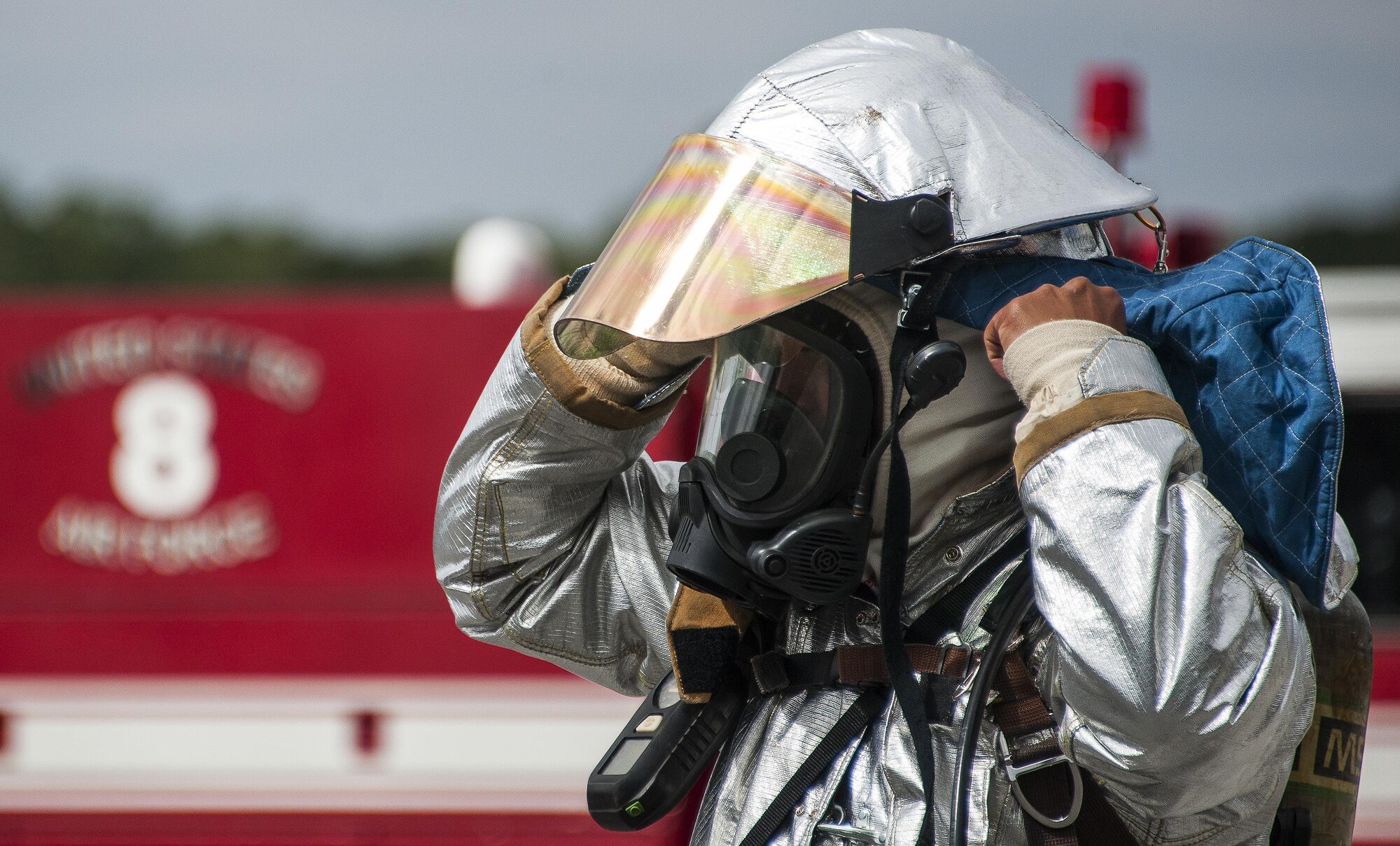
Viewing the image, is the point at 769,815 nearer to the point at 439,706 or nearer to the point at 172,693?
the point at 439,706

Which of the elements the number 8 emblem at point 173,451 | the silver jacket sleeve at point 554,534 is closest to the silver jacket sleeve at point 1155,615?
the silver jacket sleeve at point 554,534

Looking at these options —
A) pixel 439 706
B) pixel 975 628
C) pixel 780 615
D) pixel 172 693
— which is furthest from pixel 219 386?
pixel 975 628

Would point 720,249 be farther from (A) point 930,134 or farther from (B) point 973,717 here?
(B) point 973,717

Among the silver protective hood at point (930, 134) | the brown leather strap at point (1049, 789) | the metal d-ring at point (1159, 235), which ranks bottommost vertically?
the brown leather strap at point (1049, 789)

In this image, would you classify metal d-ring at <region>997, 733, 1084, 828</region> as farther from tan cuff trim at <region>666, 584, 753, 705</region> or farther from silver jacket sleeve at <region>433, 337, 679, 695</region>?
silver jacket sleeve at <region>433, 337, 679, 695</region>

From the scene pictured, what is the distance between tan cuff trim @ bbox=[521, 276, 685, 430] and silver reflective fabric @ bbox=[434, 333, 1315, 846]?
16 mm

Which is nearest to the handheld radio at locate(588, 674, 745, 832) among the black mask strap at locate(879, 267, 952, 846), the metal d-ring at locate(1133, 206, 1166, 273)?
the black mask strap at locate(879, 267, 952, 846)

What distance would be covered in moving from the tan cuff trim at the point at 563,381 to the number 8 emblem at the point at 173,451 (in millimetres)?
2257

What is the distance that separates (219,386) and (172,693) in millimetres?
792

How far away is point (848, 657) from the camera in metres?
1.25

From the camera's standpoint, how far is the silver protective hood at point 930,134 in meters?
1.17

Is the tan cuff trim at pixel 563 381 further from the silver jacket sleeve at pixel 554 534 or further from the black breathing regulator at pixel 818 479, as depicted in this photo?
the black breathing regulator at pixel 818 479

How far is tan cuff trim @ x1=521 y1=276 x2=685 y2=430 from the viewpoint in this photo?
135cm

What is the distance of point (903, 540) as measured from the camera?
1.21 meters
